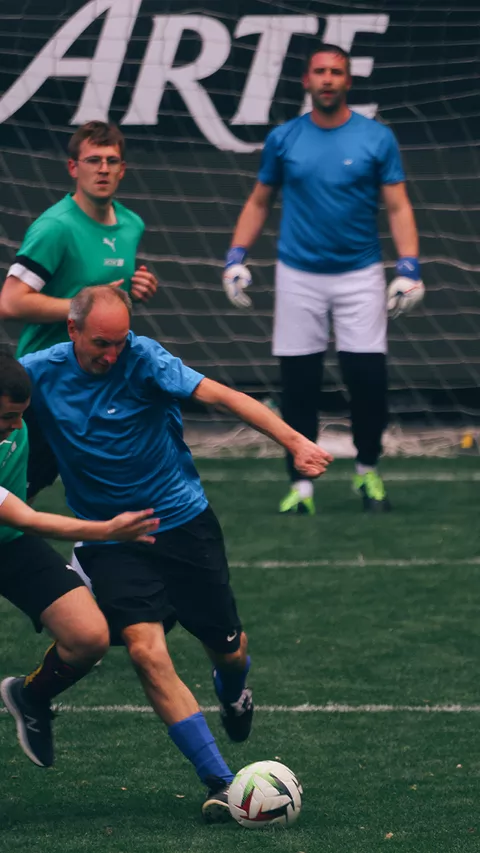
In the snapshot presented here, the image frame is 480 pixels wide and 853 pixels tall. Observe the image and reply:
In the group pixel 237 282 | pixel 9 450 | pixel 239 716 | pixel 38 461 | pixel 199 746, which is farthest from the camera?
pixel 237 282

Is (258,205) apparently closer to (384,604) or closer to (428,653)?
(384,604)

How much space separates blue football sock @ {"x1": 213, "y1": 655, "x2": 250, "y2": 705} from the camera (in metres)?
5.14

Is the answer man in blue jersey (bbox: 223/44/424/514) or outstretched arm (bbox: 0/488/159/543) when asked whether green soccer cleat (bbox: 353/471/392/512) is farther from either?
outstretched arm (bbox: 0/488/159/543)

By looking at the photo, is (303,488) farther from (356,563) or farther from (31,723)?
(31,723)

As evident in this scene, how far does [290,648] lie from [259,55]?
5314 millimetres

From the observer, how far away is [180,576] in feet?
16.3

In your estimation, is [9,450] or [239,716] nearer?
[9,450]

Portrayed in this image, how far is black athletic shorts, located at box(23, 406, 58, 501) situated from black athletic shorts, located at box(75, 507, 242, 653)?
1.25 meters

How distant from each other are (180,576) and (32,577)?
0.46 m

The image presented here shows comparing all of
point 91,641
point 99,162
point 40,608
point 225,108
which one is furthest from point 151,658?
point 225,108

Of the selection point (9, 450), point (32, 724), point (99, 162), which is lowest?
point (32, 724)

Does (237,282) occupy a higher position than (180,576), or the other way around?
(237,282)

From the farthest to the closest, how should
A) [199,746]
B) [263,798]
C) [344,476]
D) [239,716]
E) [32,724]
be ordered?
[344,476] → [239,716] → [32,724] → [199,746] → [263,798]

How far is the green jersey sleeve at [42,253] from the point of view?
20.7 ft
